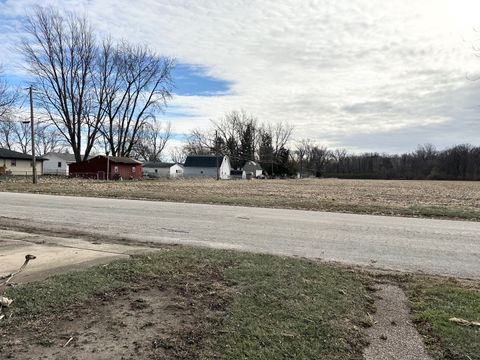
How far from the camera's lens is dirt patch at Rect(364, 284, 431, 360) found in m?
3.64

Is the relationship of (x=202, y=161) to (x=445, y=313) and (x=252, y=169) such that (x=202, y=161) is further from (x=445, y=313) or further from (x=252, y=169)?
(x=445, y=313)

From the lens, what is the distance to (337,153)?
16088 centimetres

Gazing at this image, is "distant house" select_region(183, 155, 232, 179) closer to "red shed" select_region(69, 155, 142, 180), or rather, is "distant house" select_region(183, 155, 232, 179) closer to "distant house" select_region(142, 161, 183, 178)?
"distant house" select_region(142, 161, 183, 178)

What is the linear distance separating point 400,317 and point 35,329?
140 inches

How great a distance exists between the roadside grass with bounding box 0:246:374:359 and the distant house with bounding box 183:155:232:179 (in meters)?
86.5

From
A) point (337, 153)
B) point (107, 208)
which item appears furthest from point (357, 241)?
point (337, 153)

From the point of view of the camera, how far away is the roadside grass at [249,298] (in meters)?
3.60

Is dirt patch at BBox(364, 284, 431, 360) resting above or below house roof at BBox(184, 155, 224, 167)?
below

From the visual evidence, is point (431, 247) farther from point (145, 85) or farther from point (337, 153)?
point (337, 153)

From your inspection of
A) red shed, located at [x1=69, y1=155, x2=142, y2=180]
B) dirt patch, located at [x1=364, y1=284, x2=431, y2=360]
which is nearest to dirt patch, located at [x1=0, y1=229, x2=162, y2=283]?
dirt patch, located at [x1=364, y1=284, x2=431, y2=360]

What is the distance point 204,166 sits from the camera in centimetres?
9544

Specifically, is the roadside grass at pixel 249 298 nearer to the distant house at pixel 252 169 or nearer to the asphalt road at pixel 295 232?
the asphalt road at pixel 295 232

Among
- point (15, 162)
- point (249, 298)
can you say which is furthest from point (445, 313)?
point (15, 162)

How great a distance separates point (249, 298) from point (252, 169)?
338ft
